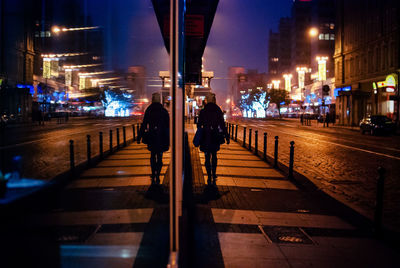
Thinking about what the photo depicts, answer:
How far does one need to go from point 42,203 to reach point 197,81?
8355 mm

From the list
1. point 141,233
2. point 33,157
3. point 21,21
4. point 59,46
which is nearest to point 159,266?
point 141,233

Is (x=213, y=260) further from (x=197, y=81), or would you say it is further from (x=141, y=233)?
(x=197, y=81)

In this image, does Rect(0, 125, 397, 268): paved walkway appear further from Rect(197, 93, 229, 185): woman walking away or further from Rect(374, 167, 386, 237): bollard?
Rect(197, 93, 229, 185): woman walking away

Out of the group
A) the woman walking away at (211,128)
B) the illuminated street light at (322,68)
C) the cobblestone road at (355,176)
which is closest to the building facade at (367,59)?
the illuminated street light at (322,68)

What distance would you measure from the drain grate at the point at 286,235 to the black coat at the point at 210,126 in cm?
260

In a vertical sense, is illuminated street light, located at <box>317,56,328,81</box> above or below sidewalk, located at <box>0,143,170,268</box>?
above

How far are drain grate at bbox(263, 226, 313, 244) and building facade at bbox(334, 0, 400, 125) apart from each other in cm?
3357

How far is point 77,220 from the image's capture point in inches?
216

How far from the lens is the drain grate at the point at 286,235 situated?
5.26 metres

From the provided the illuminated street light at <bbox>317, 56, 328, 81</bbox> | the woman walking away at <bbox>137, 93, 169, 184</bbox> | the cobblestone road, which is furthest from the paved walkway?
the illuminated street light at <bbox>317, 56, 328, 81</bbox>

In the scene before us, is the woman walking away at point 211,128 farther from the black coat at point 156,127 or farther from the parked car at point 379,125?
the parked car at point 379,125

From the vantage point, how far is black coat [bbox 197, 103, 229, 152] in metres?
8.00

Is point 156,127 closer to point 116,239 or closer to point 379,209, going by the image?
point 116,239

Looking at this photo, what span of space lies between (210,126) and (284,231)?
3.01 metres
